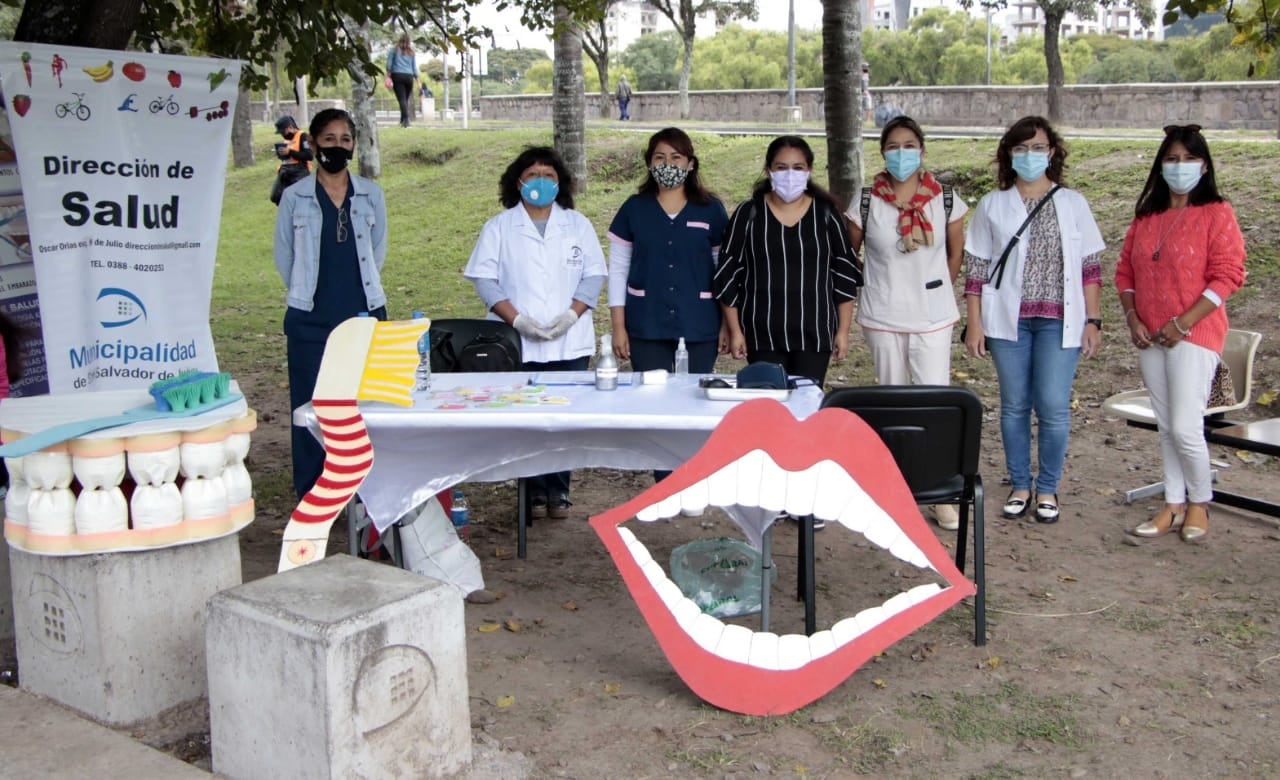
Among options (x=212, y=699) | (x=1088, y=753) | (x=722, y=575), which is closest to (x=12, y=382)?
(x=212, y=699)

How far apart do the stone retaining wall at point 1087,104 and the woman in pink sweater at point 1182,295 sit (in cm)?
2077

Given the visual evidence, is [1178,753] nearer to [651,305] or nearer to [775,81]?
[651,305]

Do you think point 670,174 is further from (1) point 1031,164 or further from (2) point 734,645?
(2) point 734,645

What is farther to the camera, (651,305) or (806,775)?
(651,305)

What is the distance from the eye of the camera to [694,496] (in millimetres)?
4316

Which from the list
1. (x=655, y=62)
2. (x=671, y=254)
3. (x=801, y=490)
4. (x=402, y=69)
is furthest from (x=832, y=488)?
(x=655, y=62)

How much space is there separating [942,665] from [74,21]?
16.1 ft

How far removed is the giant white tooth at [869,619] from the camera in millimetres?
4211

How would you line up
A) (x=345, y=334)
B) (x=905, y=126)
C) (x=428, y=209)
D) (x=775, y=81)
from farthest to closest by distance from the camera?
(x=775, y=81) < (x=428, y=209) < (x=905, y=126) < (x=345, y=334)

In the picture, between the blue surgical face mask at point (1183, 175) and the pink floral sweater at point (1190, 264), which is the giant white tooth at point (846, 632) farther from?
the blue surgical face mask at point (1183, 175)

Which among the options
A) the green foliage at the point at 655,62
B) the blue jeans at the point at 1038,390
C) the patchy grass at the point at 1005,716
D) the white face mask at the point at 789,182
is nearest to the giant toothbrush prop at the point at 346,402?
the white face mask at the point at 789,182

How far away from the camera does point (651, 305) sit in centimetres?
587

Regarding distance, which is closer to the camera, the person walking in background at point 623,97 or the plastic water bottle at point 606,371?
the plastic water bottle at point 606,371

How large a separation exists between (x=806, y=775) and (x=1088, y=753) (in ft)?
2.95
